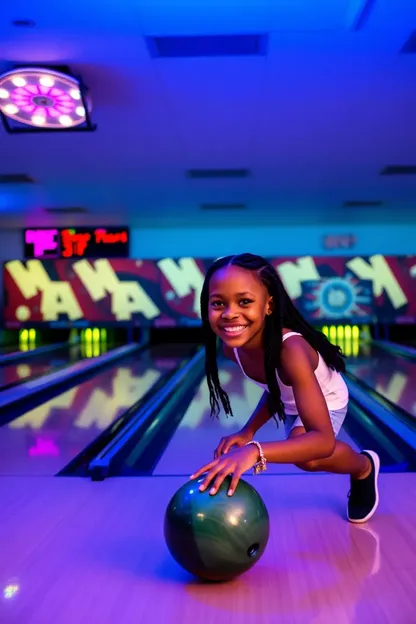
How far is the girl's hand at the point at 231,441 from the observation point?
183cm

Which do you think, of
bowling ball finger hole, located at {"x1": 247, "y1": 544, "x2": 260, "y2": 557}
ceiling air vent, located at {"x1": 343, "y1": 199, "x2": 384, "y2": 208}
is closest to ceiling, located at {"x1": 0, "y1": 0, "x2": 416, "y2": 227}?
ceiling air vent, located at {"x1": 343, "y1": 199, "x2": 384, "y2": 208}

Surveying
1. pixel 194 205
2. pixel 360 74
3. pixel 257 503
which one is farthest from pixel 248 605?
pixel 194 205

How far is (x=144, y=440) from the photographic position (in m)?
3.45

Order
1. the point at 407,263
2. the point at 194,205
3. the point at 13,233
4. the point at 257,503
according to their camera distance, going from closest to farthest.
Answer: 1. the point at 257,503
2. the point at 194,205
3. the point at 407,263
4. the point at 13,233

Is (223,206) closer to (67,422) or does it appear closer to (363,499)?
(67,422)

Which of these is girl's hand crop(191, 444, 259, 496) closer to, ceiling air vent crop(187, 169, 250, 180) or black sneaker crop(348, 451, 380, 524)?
black sneaker crop(348, 451, 380, 524)

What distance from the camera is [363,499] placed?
6.81ft

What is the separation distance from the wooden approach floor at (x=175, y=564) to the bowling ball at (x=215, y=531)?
3.2 inches

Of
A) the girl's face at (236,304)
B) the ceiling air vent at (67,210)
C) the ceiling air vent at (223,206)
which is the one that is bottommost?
the girl's face at (236,304)

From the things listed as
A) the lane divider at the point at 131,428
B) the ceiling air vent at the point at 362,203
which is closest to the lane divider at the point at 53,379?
the lane divider at the point at 131,428

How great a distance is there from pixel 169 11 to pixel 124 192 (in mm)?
4692

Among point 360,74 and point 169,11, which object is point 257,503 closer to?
point 169,11

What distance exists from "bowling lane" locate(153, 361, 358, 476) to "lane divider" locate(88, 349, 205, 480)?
214 mm

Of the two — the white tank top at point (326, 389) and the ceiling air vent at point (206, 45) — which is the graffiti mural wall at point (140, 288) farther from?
the white tank top at point (326, 389)
